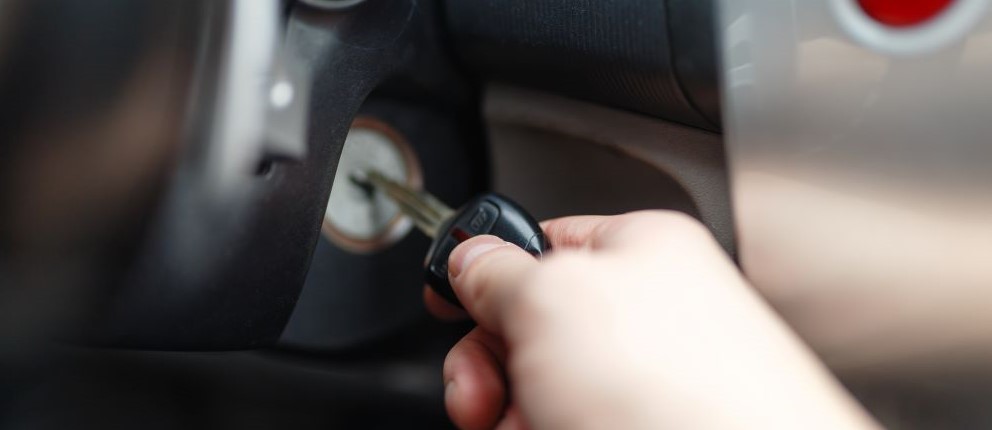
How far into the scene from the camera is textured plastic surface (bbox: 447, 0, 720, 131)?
0.55 m

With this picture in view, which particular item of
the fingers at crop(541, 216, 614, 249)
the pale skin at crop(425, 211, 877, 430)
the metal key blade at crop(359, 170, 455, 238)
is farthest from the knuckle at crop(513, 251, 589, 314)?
the metal key blade at crop(359, 170, 455, 238)

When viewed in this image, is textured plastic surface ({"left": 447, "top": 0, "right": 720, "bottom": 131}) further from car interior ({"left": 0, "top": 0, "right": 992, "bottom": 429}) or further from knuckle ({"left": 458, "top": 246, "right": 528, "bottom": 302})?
knuckle ({"left": 458, "top": 246, "right": 528, "bottom": 302})

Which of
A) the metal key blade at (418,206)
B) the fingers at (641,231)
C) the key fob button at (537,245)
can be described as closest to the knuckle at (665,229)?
the fingers at (641,231)

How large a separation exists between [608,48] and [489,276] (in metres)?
0.22

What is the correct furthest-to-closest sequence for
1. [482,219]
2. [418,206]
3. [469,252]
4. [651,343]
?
[418,206] < [482,219] < [469,252] < [651,343]

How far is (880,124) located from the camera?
48 centimetres

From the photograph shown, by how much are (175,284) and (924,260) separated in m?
0.46

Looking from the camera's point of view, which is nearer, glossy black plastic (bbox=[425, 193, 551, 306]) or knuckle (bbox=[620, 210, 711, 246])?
knuckle (bbox=[620, 210, 711, 246])

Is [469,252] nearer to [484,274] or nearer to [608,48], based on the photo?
[484,274]

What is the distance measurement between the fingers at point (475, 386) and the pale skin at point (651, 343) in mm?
70

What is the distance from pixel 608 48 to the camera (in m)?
0.60

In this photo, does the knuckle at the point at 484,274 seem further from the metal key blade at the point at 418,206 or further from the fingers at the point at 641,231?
the metal key blade at the point at 418,206

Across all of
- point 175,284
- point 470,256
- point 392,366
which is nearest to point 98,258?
point 175,284

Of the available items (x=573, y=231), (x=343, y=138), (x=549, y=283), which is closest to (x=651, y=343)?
(x=549, y=283)
